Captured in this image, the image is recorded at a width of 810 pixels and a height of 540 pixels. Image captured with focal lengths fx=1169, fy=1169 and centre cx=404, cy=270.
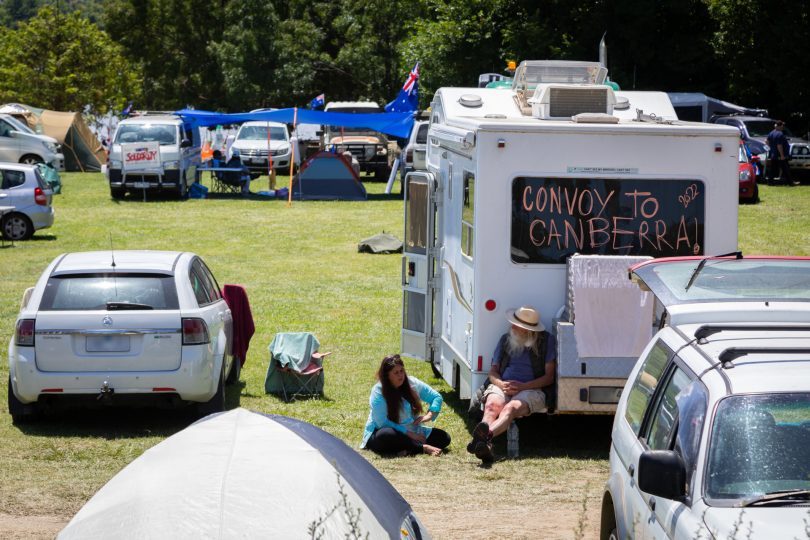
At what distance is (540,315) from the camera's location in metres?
9.43

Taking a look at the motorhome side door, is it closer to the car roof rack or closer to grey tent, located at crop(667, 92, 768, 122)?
the car roof rack

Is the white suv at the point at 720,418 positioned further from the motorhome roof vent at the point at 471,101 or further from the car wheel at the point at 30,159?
the car wheel at the point at 30,159

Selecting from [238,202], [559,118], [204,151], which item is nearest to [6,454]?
[559,118]

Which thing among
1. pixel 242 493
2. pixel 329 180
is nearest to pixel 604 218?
pixel 242 493

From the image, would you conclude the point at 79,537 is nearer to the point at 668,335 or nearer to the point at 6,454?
the point at 668,335

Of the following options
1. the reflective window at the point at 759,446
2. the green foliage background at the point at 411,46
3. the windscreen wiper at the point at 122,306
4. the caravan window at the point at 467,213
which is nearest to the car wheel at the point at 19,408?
the windscreen wiper at the point at 122,306

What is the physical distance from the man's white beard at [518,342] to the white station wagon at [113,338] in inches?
99.8

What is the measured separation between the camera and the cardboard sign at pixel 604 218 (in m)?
9.38

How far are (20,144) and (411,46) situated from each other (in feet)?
44.2

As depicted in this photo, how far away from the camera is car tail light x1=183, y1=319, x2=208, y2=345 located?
31.6ft

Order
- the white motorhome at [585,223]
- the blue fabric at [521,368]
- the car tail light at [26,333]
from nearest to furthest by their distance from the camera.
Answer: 1. the white motorhome at [585,223]
2. the blue fabric at [521,368]
3. the car tail light at [26,333]

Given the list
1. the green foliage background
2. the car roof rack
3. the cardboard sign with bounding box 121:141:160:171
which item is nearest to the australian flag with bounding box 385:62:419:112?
the green foliage background

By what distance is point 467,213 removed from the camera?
9.84 m

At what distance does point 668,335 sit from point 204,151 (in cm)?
4030
